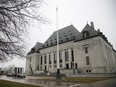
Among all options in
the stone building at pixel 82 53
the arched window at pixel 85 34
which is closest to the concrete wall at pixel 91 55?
the stone building at pixel 82 53

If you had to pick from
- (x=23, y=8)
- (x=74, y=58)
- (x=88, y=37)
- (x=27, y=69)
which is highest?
(x=88, y=37)

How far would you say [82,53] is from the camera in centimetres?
3797

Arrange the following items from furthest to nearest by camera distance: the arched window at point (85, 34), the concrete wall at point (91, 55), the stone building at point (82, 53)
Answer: the arched window at point (85, 34) < the stone building at point (82, 53) < the concrete wall at point (91, 55)

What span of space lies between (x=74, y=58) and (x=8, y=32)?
3516 cm

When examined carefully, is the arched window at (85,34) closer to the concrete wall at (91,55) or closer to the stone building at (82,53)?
the stone building at (82,53)

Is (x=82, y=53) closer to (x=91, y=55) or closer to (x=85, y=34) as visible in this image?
(x=91, y=55)

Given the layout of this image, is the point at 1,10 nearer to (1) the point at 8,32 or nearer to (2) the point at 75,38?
(1) the point at 8,32

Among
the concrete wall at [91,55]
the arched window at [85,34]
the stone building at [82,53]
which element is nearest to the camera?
the concrete wall at [91,55]

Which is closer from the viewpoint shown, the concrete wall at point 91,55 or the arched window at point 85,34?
the concrete wall at point 91,55

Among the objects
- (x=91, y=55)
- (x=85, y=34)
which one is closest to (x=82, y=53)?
(x=91, y=55)

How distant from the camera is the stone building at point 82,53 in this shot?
33.9 m

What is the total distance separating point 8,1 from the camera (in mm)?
6414

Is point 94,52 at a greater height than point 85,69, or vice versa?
point 94,52

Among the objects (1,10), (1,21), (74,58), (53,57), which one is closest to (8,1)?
(1,10)
